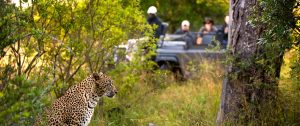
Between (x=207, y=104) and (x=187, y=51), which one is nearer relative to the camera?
(x=207, y=104)

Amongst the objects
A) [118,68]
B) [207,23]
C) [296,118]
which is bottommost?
[296,118]

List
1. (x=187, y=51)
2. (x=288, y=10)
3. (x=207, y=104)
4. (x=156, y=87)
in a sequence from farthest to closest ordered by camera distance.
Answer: (x=187, y=51) → (x=156, y=87) → (x=207, y=104) → (x=288, y=10)

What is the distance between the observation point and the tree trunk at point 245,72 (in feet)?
32.1

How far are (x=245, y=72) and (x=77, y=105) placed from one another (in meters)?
2.63

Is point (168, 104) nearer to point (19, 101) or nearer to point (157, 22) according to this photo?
point (157, 22)

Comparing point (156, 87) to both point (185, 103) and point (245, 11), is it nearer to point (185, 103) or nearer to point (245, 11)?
point (185, 103)

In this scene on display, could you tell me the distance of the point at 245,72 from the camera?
9945mm

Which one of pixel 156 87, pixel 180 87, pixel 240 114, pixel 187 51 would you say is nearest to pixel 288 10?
pixel 240 114

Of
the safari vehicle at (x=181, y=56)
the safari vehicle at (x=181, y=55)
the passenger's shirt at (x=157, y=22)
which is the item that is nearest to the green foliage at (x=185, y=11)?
the safari vehicle at (x=181, y=55)

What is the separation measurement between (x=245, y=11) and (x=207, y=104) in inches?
103

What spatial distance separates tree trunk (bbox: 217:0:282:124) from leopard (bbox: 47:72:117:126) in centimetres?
208

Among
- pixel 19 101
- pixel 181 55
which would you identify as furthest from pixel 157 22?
pixel 19 101

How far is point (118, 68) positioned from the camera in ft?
39.6

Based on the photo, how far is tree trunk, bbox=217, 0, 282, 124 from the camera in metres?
9.77
